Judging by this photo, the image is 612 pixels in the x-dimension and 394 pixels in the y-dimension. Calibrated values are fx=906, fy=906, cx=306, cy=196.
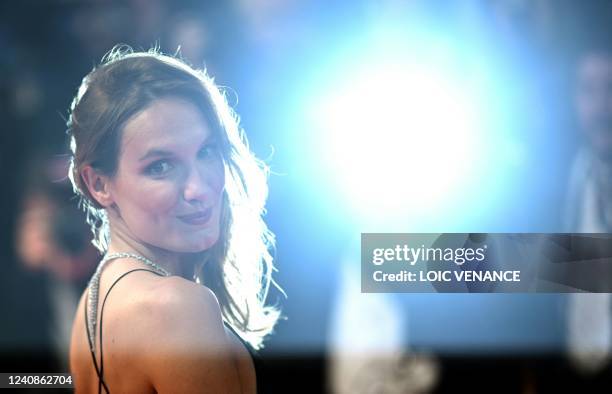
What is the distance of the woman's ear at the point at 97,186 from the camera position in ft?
4.37

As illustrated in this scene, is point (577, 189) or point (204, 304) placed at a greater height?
point (577, 189)

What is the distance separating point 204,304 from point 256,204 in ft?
0.55

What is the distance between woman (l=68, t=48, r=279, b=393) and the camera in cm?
131

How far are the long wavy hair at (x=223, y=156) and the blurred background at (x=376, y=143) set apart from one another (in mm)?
21

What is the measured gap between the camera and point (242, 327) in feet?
4.44

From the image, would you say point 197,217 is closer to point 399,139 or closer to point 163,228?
point 163,228

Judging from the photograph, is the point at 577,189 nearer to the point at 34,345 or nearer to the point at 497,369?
the point at 497,369

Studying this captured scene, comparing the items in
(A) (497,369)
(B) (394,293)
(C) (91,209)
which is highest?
(C) (91,209)

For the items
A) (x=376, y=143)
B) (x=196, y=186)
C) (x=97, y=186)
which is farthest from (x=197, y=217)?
(x=376, y=143)

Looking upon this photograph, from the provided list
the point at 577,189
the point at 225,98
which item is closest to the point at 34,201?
the point at 225,98

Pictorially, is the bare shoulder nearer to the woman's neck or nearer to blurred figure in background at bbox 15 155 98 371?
the woman's neck

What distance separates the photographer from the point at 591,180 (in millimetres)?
1353

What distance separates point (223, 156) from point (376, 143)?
9.0 inches

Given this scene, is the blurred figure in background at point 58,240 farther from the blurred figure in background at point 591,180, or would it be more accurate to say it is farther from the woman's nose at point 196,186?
the blurred figure in background at point 591,180
